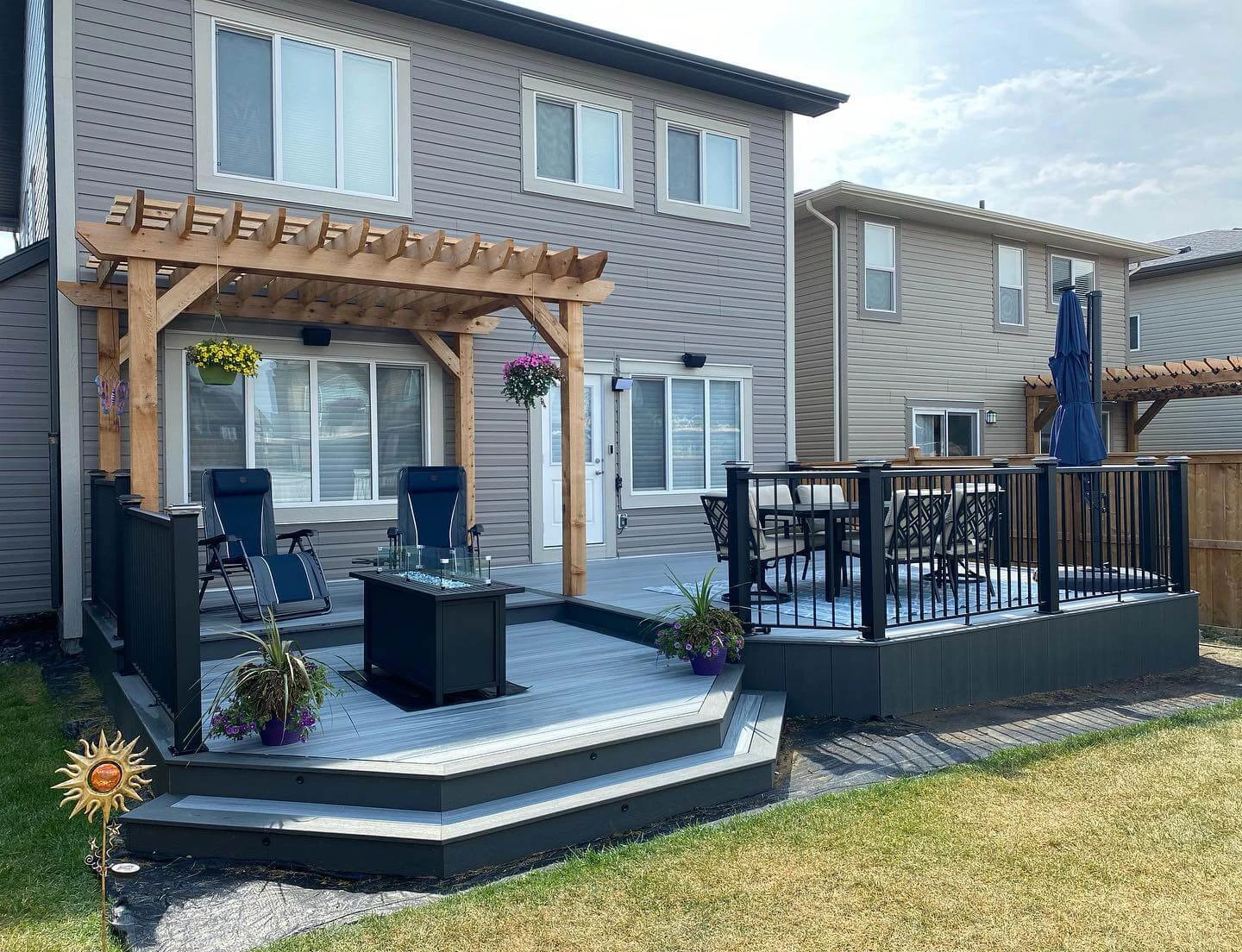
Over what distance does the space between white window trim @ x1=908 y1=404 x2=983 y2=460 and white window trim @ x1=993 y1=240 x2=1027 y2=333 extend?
1.50 meters

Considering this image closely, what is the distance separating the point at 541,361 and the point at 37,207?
21.9 feet

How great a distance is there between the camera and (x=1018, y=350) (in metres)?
14.8

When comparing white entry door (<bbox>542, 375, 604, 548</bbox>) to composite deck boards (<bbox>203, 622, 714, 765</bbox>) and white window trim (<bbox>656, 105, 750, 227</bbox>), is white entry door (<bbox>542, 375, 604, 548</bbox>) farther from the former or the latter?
composite deck boards (<bbox>203, 622, 714, 765</bbox>)

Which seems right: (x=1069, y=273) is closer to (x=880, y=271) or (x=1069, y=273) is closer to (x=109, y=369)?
(x=880, y=271)

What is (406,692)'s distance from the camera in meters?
4.98

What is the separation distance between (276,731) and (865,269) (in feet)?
36.5

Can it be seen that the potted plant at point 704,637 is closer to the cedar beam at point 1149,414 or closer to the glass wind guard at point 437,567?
the glass wind guard at point 437,567

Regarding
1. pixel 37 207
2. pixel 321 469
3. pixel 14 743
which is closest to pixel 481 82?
pixel 321 469

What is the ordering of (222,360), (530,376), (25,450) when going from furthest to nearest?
(25,450) < (530,376) < (222,360)

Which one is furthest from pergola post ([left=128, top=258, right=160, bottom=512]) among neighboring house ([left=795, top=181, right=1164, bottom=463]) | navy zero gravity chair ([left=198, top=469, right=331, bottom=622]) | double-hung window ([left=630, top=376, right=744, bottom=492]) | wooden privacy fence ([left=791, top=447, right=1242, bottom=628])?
neighboring house ([left=795, top=181, right=1164, bottom=463])

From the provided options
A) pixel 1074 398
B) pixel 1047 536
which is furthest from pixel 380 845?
pixel 1074 398

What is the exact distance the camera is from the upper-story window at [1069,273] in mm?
15125

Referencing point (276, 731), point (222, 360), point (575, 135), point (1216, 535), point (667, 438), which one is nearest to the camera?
point (276, 731)

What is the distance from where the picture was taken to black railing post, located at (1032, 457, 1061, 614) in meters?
6.21
